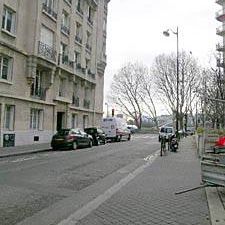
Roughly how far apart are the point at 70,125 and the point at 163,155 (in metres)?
17.2

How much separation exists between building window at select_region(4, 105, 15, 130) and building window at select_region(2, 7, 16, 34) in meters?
5.28

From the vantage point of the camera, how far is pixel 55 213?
7.16 m

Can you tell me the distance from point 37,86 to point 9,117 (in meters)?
5.04

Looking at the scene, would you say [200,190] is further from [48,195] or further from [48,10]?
[48,10]

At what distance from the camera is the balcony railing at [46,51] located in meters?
29.7

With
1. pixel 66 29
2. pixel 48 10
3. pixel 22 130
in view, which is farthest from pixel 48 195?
pixel 66 29

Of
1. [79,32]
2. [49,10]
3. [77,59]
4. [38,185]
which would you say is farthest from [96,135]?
[38,185]

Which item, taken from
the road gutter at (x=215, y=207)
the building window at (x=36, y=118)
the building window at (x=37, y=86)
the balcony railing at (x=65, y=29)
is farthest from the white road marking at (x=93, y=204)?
the balcony railing at (x=65, y=29)

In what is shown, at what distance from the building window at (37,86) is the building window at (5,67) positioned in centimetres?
364

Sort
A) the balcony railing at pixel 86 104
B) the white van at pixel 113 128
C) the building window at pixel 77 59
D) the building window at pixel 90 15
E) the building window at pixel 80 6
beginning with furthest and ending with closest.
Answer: the building window at pixel 90 15 → the balcony railing at pixel 86 104 → the white van at pixel 113 128 → the building window at pixel 80 6 → the building window at pixel 77 59

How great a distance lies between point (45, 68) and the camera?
3089cm

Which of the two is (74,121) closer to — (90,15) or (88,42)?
(88,42)

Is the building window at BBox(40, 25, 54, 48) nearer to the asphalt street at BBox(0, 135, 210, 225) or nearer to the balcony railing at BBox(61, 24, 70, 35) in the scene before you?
the balcony railing at BBox(61, 24, 70, 35)

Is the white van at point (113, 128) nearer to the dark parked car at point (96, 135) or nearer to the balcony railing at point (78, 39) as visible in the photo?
the dark parked car at point (96, 135)
